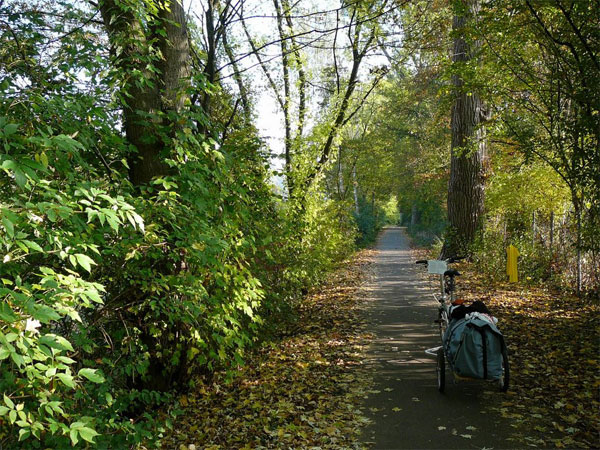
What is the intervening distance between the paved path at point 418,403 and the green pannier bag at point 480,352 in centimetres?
48

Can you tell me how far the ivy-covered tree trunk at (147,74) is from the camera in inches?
175

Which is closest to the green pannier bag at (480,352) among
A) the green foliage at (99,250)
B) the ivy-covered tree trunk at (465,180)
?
the green foliage at (99,250)

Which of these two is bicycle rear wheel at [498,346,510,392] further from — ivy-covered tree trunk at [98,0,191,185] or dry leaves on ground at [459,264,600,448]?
ivy-covered tree trunk at [98,0,191,185]

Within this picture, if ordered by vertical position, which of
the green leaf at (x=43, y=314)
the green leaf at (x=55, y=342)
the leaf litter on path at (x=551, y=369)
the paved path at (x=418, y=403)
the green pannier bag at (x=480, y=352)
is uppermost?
the green leaf at (x=43, y=314)

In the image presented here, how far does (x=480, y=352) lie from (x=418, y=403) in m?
1.02

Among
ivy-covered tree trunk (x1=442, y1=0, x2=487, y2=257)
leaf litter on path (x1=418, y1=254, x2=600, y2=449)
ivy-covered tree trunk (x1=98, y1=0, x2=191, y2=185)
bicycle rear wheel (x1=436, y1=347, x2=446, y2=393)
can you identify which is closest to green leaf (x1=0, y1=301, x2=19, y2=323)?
ivy-covered tree trunk (x1=98, y1=0, x2=191, y2=185)

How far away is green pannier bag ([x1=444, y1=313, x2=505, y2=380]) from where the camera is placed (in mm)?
4402

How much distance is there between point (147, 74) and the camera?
4852 mm

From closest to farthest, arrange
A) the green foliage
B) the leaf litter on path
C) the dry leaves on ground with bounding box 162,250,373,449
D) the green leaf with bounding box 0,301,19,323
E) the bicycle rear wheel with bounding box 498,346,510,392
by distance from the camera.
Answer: the green leaf with bounding box 0,301,19,323 → the green foliage → the leaf litter on path → the dry leaves on ground with bounding box 162,250,373,449 → the bicycle rear wheel with bounding box 498,346,510,392

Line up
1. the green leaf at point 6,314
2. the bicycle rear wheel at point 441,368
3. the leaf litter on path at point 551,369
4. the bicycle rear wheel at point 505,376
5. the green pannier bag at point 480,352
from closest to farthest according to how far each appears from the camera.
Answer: the green leaf at point 6,314, the leaf litter on path at point 551,369, the green pannier bag at point 480,352, the bicycle rear wheel at point 505,376, the bicycle rear wheel at point 441,368

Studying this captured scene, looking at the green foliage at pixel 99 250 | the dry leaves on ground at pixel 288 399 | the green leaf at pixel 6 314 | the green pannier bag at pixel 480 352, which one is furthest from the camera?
the dry leaves on ground at pixel 288 399

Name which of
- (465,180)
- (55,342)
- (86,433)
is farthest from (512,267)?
(55,342)

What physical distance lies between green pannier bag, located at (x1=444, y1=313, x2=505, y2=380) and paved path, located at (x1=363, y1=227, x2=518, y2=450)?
0.48 metres

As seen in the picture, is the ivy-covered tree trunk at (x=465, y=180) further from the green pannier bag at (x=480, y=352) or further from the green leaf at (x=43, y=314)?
the green leaf at (x=43, y=314)
